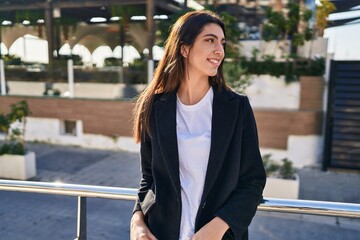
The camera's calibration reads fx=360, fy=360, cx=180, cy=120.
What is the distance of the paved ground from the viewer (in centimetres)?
252

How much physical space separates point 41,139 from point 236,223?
9.45 m

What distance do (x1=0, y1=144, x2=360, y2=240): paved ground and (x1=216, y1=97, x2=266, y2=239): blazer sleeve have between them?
850 millimetres

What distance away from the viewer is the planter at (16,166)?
673 cm

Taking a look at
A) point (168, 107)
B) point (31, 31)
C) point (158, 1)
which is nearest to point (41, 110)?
point (31, 31)

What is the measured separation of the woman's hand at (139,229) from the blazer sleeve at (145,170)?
3 centimetres

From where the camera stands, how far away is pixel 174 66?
4.28ft

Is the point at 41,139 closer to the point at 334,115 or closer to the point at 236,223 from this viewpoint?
the point at 334,115

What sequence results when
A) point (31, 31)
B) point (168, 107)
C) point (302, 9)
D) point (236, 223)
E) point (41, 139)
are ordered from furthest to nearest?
1. point (31, 31)
2. point (41, 139)
3. point (302, 9)
4. point (168, 107)
5. point (236, 223)

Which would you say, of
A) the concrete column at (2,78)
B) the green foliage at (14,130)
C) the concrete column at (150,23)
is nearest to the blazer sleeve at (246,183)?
the green foliage at (14,130)

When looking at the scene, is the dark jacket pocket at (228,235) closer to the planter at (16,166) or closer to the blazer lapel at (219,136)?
the blazer lapel at (219,136)

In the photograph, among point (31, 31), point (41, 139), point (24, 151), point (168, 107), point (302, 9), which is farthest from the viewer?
point (31, 31)

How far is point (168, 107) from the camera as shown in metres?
1.30

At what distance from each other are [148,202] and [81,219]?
1.86ft

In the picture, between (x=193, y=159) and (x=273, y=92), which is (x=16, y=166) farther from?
(x=193, y=159)
